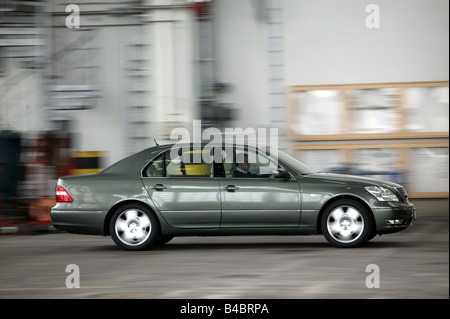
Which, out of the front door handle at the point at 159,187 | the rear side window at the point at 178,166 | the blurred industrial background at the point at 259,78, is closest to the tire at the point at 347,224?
the rear side window at the point at 178,166

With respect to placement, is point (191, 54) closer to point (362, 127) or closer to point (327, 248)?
point (362, 127)

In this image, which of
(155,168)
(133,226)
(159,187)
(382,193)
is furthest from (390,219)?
(133,226)

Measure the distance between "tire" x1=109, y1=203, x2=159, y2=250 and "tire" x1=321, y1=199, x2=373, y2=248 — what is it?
221cm

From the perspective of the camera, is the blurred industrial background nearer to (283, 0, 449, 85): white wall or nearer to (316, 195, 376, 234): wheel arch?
(283, 0, 449, 85): white wall

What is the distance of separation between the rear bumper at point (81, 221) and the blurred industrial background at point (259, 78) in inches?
214

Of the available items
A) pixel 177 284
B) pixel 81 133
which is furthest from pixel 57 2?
pixel 177 284

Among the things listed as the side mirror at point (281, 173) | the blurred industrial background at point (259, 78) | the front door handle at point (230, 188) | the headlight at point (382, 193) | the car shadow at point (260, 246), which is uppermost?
the blurred industrial background at point (259, 78)

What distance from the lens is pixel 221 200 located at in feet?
34.8

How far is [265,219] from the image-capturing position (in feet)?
34.6

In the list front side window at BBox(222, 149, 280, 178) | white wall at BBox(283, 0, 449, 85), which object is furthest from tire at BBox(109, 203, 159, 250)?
white wall at BBox(283, 0, 449, 85)

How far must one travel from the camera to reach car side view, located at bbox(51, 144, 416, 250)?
10.5 m

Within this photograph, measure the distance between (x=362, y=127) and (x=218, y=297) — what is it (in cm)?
1040

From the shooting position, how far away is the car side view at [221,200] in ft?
34.5

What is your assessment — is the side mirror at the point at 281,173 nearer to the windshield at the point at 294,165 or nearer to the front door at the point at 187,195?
the windshield at the point at 294,165
